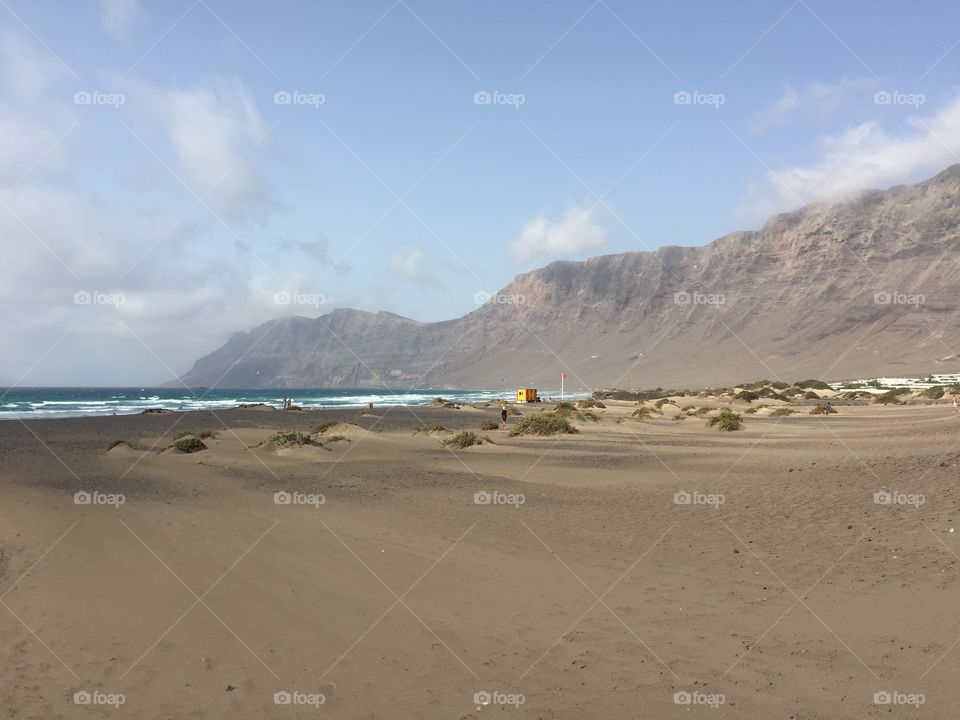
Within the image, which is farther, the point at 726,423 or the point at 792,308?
the point at 792,308

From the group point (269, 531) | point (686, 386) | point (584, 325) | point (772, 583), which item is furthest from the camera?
point (584, 325)

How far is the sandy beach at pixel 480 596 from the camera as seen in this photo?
18.7 feet

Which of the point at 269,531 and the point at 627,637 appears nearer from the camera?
the point at 627,637

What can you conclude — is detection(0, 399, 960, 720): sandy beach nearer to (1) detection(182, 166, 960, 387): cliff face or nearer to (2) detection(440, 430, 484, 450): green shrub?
(2) detection(440, 430, 484, 450): green shrub

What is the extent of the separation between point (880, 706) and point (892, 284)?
463 feet

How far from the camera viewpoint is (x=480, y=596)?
8.07 m

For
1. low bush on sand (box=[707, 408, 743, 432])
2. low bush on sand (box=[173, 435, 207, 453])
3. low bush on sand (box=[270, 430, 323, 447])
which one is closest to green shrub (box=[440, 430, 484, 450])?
low bush on sand (box=[270, 430, 323, 447])

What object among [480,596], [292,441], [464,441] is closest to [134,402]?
[292,441]

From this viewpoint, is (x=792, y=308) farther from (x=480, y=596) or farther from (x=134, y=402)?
(x=480, y=596)

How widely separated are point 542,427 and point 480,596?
78.2ft

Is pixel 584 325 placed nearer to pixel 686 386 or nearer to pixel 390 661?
pixel 686 386

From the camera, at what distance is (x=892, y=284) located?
404 ft

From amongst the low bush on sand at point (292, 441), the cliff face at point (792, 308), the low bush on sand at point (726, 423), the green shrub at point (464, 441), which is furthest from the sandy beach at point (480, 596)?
the cliff face at point (792, 308)

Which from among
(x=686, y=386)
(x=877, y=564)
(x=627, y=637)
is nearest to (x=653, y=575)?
(x=627, y=637)
